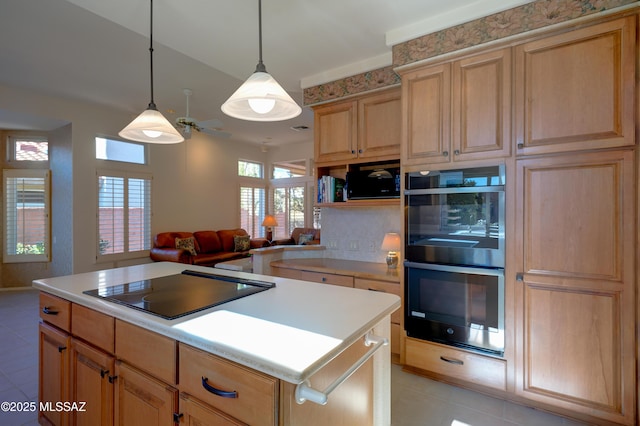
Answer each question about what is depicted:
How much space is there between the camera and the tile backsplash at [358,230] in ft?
10.3

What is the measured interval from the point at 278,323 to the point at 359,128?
7.29ft

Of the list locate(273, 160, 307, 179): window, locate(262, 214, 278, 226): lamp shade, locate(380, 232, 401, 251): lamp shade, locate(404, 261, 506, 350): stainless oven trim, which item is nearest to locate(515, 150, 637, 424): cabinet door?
locate(404, 261, 506, 350): stainless oven trim

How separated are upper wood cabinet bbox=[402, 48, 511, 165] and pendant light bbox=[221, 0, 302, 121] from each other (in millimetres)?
1092

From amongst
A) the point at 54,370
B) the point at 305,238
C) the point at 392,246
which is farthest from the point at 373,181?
the point at 305,238

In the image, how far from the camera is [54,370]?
1704 mm

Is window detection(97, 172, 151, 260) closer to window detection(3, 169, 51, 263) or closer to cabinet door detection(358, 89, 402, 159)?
window detection(3, 169, 51, 263)

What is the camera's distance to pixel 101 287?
5.44ft

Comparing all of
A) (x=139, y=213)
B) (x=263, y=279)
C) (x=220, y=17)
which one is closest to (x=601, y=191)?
(x=263, y=279)

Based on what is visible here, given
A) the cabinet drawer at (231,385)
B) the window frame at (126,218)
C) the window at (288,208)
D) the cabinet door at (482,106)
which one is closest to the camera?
the cabinet drawer at (231,385)

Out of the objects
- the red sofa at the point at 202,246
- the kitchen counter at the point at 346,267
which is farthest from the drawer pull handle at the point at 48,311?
the red sofa at the point at 202,246

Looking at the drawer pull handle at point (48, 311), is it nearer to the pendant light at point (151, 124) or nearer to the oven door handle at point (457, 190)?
the pendant light at point (151, 124)

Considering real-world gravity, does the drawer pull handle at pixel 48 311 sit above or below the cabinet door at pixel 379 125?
below

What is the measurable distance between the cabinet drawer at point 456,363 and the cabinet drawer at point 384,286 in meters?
0.21

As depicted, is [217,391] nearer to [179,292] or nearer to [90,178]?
[179,292]
